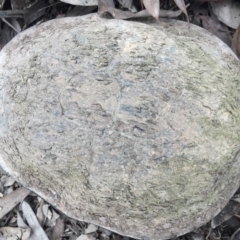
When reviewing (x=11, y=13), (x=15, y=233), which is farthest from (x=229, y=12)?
(x=15, y=233)

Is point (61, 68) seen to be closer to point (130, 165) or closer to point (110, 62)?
point (110, 62)

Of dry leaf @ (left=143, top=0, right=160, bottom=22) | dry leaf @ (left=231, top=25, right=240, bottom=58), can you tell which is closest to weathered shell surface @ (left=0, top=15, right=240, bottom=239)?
Answer: dry leaf @ (left=143, top=0, right=160, bottom=22)

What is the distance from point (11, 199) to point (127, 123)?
843mm

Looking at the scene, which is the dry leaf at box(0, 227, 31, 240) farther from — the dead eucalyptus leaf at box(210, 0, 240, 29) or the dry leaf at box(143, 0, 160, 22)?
the dead eucalyptus leaf at box(210, 0, 240, 29)

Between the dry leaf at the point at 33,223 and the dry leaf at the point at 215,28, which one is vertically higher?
the dry leaf at the point at 215,28

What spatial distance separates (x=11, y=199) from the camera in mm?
1831

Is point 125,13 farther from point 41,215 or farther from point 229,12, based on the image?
point 41,215

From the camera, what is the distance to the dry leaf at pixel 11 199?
Answer: 1.82 m

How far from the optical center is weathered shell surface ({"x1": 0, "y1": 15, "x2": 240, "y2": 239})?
1.26 m

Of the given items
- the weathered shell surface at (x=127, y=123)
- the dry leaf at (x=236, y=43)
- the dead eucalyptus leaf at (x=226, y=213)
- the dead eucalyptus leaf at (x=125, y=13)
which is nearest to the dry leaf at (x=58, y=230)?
the weathered shell surface at (x=127, y=123)

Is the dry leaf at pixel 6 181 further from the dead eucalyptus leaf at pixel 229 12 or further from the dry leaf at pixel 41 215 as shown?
the dead eucalyptus leaf at pixel 229 12

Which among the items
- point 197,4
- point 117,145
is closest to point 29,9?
point 197,4

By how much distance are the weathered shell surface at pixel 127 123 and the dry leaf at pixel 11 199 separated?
0.37 meters

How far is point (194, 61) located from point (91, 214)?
2.11ft
